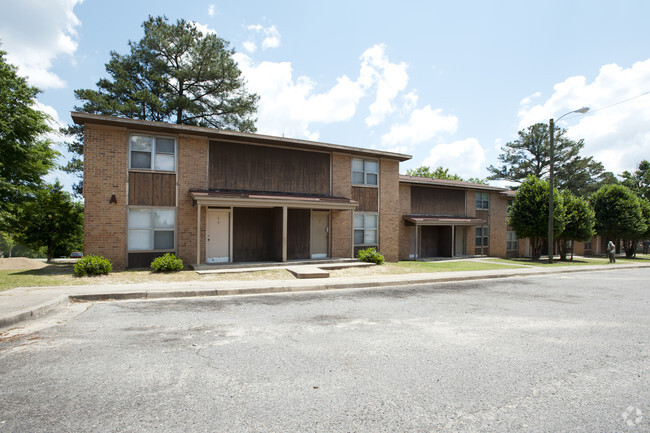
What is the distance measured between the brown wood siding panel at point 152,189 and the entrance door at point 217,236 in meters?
1.76

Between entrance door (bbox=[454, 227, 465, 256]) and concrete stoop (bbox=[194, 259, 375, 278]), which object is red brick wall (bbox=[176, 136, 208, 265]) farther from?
entrance door (bbox=[454, 227, 465, 256])

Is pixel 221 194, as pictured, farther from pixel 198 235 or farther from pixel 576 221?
pixel 576 221

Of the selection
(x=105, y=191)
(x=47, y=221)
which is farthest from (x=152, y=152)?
(x=47, y=221)

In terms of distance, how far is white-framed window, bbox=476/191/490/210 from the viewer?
85.9 feet

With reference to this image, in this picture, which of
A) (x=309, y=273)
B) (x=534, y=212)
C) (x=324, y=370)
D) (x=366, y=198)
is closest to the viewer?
(x=324, y=370)

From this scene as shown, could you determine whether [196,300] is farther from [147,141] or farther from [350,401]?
[147,141]

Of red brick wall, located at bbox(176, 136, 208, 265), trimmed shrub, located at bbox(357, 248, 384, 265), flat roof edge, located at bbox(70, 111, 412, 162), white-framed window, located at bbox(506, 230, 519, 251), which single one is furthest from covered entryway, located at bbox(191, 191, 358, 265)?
white-framed window, located at bbox(506, 230, 519, 251)

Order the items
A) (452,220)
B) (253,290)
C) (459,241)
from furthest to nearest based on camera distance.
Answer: (459,241), (452,220), (253,290)

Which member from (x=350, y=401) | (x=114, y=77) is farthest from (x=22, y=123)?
(x=350, y=401)

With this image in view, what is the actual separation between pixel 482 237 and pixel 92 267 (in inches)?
938

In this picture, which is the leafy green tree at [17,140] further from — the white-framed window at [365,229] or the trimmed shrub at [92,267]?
the white-framed window at [365,229]

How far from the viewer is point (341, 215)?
1803 cm

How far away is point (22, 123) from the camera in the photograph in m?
21.5

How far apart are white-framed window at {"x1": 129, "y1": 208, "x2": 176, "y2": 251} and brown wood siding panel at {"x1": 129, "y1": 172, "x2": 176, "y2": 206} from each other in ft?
1.11
